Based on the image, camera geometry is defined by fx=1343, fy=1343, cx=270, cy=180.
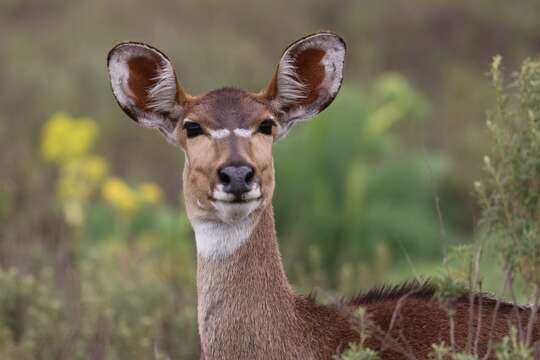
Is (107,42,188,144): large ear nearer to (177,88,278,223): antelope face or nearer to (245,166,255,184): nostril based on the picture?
(177,88,278,223): antelope face

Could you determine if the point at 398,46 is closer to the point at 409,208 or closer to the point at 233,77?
the point at 233,77

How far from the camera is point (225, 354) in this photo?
5605 millimetres

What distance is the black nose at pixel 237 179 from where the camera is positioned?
17.8 feet

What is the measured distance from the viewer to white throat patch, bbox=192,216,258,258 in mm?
5699

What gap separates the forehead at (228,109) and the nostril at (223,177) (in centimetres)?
33

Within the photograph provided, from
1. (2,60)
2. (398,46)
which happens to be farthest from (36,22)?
(398,46)

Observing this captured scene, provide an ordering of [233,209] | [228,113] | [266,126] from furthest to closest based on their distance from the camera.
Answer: [266,126]
[228,113]
[233,209]

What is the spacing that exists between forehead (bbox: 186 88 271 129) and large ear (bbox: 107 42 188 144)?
0.56ft

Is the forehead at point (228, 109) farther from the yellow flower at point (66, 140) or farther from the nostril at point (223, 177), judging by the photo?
the yellow flower at point (66, 140)

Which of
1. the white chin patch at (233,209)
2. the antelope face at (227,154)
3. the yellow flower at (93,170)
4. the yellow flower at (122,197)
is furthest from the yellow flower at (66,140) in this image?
the white chin patch at (233,209)

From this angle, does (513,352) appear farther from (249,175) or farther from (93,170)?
(93,170)

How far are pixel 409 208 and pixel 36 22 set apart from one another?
10435 millimetres

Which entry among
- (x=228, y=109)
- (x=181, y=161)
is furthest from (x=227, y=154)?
(x=181, y=161)

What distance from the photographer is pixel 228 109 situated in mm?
5836
